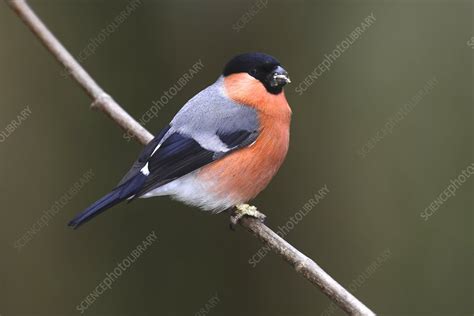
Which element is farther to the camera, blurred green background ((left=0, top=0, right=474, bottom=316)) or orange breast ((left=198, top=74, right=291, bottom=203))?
blurred green background ((left=0, top=0, right=474, bottom=316))

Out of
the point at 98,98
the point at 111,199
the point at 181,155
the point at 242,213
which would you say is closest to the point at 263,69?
the point at 181,155

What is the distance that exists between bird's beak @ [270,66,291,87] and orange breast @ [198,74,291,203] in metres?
0.11

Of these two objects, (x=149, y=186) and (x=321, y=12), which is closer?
(x=149, y=186)

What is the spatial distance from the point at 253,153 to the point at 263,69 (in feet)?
1.51

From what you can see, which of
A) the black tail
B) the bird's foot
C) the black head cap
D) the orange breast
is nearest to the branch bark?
the bird's foot

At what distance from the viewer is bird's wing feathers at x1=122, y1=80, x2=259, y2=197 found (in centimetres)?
358

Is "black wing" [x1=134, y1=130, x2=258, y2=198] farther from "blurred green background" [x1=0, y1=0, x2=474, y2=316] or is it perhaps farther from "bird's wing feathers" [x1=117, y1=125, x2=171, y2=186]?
Answer: "blurred green background" [x1=0, y1=0, x2=474, y2=316]

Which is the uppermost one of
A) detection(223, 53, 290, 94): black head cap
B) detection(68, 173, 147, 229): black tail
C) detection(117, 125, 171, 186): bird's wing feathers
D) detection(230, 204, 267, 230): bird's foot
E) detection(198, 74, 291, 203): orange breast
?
detection(223, 53, 290, 94): black head cap

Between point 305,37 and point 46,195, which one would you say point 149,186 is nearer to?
point 46,195

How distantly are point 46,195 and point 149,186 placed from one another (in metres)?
1.77

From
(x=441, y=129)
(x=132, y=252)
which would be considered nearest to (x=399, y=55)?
(x=441, y=129)

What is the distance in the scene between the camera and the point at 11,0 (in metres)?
3.58

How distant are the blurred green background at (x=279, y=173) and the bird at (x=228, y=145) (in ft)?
3.86

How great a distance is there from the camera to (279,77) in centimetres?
363
